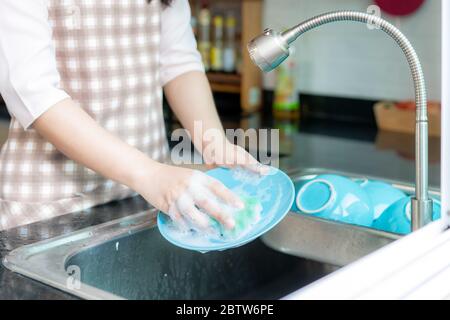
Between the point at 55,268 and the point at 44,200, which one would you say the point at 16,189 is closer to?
the point at 44,200

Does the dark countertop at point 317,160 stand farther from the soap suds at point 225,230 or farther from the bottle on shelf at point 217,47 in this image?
the bottle on shelf at point 217,47

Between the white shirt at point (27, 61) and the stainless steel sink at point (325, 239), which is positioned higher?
the white shirt at point (27, 61)

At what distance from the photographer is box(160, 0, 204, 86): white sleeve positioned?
1.26 m

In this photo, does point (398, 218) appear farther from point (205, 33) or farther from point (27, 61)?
point (205, 33)

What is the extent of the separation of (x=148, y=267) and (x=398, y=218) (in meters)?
0.38

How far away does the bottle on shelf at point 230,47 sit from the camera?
107 inches

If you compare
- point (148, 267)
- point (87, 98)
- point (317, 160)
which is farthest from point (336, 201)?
point (317, 160)

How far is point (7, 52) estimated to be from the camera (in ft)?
3.22

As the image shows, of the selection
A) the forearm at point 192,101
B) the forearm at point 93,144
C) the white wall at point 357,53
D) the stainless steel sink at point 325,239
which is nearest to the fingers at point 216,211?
the forearm at point 93,144

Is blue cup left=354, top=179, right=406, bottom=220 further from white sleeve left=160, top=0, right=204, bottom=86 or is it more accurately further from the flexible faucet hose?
white sleeve left=160, top=0, right=204, bottom=86

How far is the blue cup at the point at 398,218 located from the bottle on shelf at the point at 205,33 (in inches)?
68.7

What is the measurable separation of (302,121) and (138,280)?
156 centimetres

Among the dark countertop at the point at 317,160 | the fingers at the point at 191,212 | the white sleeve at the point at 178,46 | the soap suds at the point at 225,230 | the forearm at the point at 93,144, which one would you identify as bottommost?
the dark countertop at the point at 317,160

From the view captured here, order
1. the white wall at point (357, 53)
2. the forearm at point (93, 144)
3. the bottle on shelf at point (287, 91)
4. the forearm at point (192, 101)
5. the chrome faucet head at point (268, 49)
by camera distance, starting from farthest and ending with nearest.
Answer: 1. the bottle on shelf at point (287, 91)
2. the white wall at point (357, 53)
3. the forearm at point (192, 101)
4. the forearm at point (93, 144)
5. the chrome faucet head at point (268, 49)
